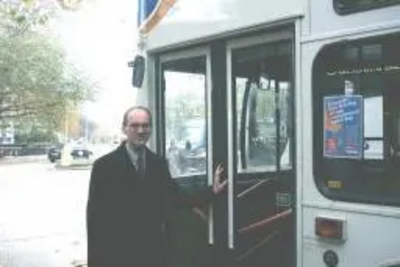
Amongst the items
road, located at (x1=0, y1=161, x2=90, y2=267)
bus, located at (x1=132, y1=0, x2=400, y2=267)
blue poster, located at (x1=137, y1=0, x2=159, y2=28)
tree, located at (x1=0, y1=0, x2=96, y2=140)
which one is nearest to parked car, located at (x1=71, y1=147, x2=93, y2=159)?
tree, located at (x1=0, y1=0, x2=96, y2=140)

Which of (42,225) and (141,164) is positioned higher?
(141,164)

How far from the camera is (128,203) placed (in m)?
4.17

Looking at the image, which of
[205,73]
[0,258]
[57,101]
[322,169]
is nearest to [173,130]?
[205,73]

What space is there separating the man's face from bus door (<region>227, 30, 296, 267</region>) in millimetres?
530

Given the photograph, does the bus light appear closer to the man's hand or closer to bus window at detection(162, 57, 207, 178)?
the man's hand

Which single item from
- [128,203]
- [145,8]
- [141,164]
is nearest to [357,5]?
[141,164]

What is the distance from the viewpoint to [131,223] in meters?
4.20

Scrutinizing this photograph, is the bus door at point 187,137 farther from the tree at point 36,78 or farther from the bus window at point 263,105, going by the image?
the tree at point 36,78

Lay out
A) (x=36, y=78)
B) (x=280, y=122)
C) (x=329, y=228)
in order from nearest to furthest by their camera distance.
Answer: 1. (x=329, y=228)
2. (x=280, y=122)
3. (x=36, y=78)

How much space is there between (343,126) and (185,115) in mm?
1621

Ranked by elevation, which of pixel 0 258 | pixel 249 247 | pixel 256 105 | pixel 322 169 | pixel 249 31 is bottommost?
pixel 0 258

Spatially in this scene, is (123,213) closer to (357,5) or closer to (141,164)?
(141,164)

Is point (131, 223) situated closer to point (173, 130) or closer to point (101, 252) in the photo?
point (101, 252)

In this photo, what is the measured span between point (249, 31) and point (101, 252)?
1.51 m
